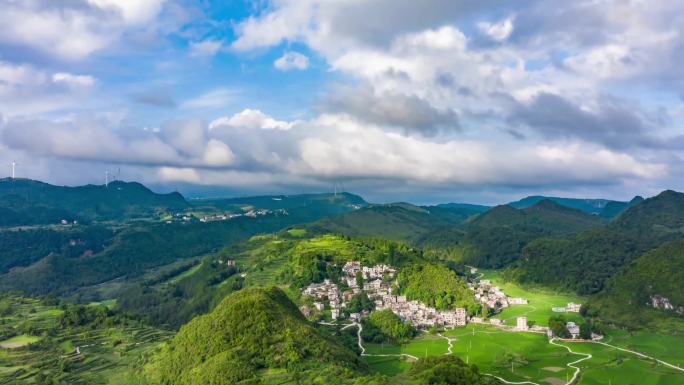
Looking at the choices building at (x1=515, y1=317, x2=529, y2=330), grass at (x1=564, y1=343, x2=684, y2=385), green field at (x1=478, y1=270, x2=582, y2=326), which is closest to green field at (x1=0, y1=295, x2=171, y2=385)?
grass at (x1=564, y1=343, x2=684, y2=385)

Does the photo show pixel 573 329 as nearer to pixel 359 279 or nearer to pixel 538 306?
pixel 538 306

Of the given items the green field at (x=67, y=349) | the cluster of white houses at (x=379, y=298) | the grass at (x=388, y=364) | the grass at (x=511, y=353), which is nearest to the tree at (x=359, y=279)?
the cluster of white houses at (x=379, y=298)

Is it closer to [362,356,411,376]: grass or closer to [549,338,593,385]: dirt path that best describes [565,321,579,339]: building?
[549,338,593,385]: dirt path

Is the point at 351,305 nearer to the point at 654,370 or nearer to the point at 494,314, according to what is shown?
the point at 494,314

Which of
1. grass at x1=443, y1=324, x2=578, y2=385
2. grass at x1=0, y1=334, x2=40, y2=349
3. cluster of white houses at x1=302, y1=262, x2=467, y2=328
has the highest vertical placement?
cluster of white houses at x1=302, y1=262, x2=467, y2=328

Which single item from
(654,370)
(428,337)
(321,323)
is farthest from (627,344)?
(321,323)

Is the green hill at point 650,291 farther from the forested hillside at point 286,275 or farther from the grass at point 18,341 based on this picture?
the grass at point 18,341
